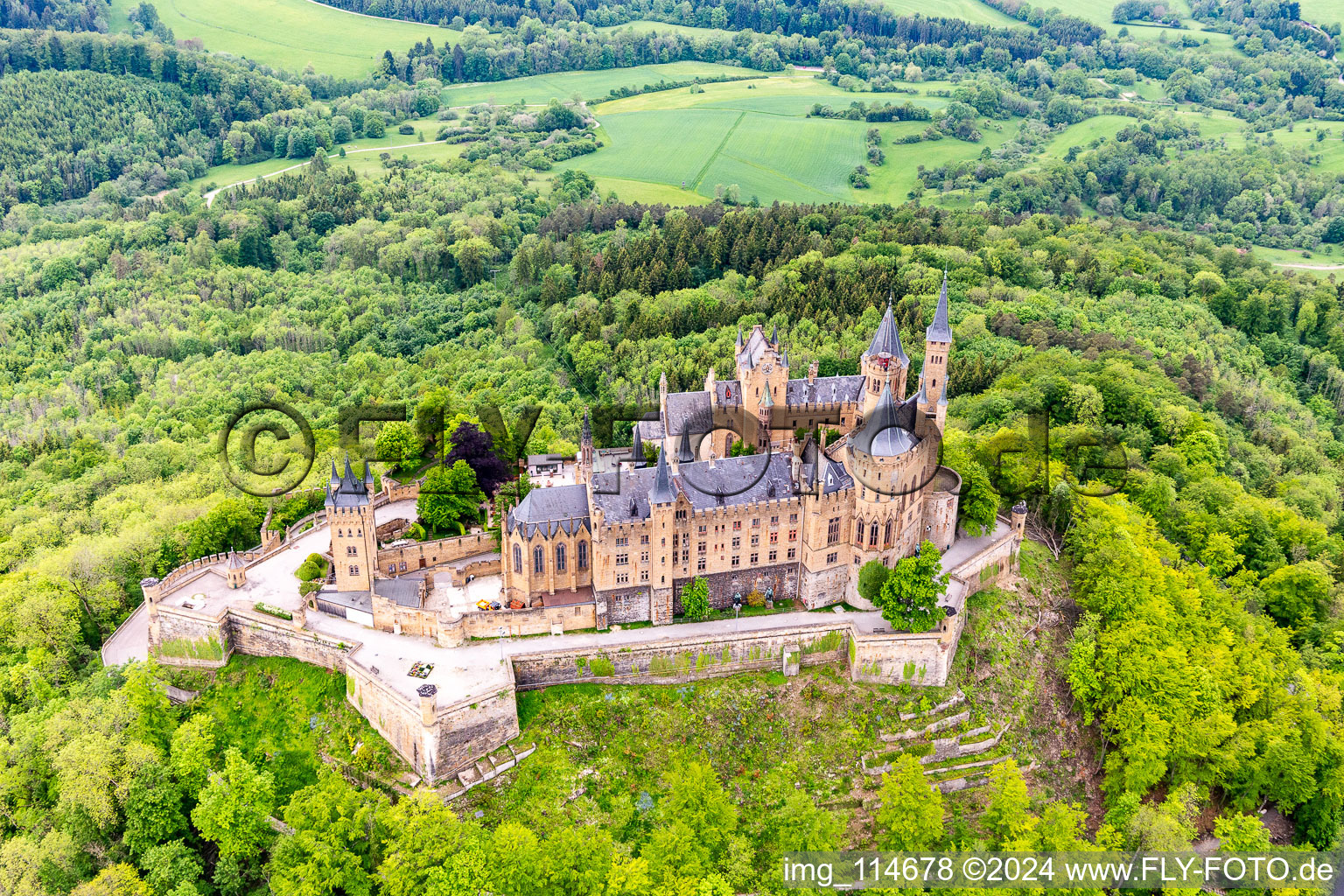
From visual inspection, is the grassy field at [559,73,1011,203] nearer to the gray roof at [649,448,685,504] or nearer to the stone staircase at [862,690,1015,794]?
the gray roof at [649,448,685,504]

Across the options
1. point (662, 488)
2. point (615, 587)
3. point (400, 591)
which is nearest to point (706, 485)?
point (662, 488)

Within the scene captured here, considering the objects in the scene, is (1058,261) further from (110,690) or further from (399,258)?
(110,690)

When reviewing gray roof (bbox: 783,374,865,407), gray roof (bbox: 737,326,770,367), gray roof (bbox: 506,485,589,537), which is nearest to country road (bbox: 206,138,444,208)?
gray roof (bbox: 737,326,770,367)

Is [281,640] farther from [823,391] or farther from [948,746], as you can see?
[948,746]

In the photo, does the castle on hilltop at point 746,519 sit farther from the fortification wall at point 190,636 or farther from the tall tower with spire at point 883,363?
the fortification wall at point 190,636

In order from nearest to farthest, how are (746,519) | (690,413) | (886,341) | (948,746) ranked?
(948,746)
(746,519)
(886,341)
(690,413)

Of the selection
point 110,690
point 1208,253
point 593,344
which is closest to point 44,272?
point 593,344
